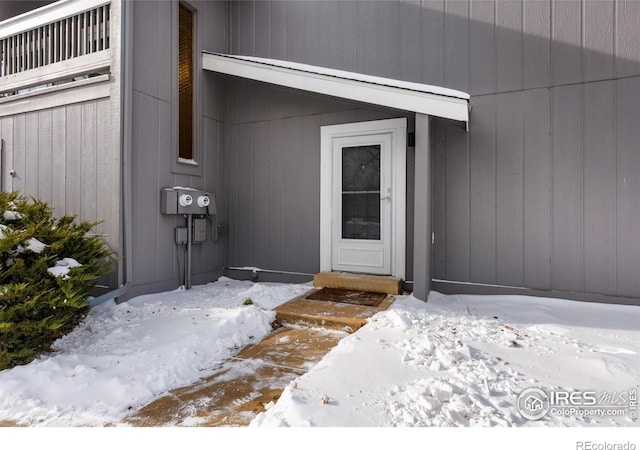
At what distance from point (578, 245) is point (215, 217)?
4693 mm

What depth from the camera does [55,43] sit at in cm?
438

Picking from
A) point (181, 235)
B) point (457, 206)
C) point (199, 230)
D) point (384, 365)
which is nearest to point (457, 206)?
point (457, 206)

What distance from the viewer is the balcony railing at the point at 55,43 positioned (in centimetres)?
411

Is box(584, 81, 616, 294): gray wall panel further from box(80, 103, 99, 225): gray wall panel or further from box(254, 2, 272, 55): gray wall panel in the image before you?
box(80, 103, 99, 225): gray wall panel

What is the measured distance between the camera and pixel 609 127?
375 cm

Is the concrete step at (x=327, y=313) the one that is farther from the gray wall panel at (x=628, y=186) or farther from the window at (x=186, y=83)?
the window at (x=186, y=83)

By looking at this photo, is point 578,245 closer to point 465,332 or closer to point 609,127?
point 609,127

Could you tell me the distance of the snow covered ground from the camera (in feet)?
5.96

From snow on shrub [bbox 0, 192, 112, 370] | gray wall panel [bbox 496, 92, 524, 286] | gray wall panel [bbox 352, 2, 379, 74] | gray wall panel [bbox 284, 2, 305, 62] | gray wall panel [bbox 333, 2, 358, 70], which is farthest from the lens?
gray wall panel [bbox 284, 2, 305, 62]

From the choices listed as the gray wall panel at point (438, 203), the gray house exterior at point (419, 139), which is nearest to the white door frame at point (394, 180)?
the gray house exterior at point (419, 139)

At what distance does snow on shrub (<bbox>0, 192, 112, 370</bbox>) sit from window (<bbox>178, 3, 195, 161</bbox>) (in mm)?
1944

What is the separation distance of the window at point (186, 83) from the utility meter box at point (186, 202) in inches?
21.2

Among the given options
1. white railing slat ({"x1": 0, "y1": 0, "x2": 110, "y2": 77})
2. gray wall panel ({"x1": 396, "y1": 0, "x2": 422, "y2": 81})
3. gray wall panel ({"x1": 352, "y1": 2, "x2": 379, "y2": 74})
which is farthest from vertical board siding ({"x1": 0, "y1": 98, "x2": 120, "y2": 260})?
gray wall panel ({"x1": 396, "y1": 0, "x2": 422, "y2": 81})
